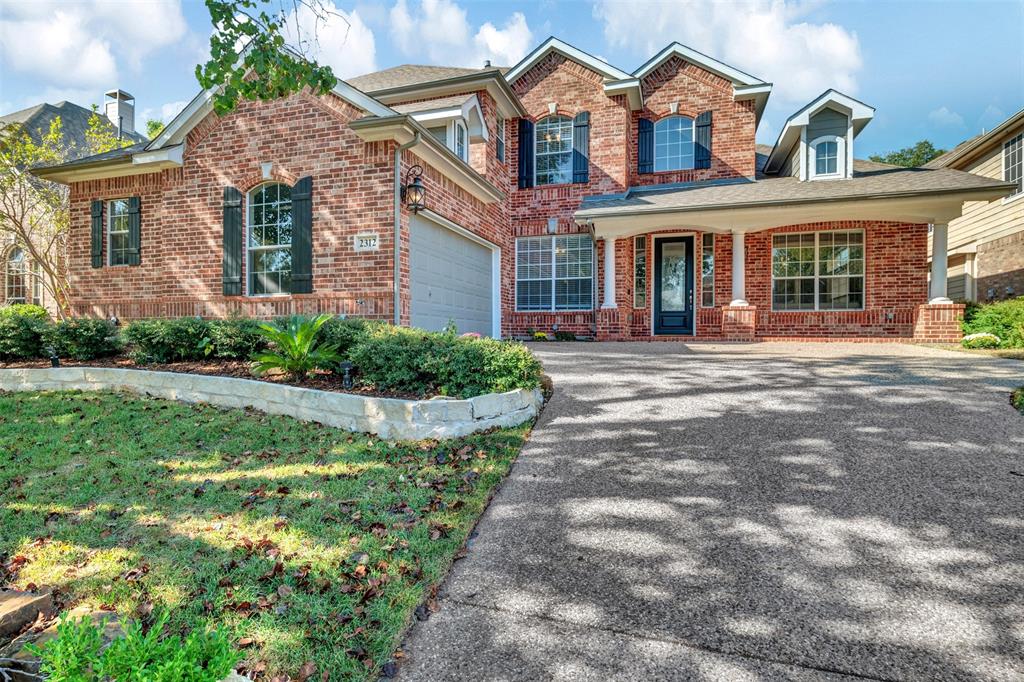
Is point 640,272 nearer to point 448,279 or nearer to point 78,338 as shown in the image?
point 448,279

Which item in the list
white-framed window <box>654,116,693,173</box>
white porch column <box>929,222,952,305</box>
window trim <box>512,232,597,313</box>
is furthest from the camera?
white-framed window <box>654,116,693,173</box>

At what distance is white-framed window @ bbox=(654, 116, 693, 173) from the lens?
1423 cm

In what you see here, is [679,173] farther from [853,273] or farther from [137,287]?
[137,287]

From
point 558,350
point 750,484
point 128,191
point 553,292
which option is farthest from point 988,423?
point 128,191

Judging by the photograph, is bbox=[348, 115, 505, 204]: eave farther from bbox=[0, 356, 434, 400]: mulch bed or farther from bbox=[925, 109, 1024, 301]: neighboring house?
bbox=[925, 109, 1024, 301]: neighboring house

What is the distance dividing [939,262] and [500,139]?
1015 centimetres

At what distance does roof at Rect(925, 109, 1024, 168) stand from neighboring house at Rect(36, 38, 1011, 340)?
3.16 metres

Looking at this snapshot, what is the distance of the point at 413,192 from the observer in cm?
848

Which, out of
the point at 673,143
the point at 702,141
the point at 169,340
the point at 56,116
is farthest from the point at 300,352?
the point at 56,116

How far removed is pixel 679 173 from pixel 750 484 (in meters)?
12.2

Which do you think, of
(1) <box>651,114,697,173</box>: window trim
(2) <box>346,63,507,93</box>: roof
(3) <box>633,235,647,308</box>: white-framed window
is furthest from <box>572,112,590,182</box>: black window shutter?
(2) <box>346,63,507,93</box>: roof

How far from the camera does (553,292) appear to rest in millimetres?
14062

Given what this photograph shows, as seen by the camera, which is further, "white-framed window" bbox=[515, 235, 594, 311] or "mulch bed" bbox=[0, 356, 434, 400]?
"white-framed window" bbox=[515, 235, 594, 311]

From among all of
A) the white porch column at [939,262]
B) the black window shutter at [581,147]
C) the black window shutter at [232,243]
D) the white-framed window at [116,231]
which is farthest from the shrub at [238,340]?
the white porch column at [939,262]
